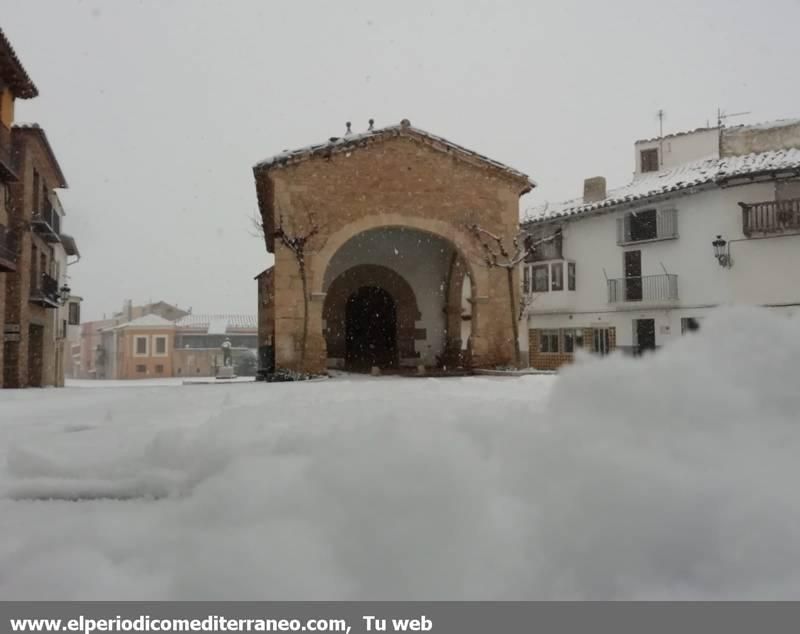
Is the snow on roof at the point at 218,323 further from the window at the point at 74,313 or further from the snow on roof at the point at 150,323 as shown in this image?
the window at the point at 74,313

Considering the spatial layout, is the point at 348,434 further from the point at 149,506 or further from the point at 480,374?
the point at 480,374

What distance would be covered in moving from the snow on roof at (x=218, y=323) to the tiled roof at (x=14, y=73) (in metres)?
27.2

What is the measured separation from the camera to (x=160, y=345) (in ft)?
128

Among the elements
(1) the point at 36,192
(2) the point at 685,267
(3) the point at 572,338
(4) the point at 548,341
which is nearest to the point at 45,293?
(1) the point at 36,192

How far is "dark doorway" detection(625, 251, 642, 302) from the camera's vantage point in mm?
18906

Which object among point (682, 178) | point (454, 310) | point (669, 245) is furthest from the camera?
point (682, 178)

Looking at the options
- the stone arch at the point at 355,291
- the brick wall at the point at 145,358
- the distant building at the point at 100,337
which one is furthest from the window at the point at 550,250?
the distant building at the point at 100,337

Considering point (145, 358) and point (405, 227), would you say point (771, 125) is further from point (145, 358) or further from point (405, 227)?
point (145, 358)

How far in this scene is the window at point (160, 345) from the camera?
127 feet

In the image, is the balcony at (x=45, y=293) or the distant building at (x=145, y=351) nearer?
the balcony at (x=45, y=293)

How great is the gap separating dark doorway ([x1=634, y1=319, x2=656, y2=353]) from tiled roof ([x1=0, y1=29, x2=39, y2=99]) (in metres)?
18.4

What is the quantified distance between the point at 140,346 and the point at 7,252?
2755 centimetres

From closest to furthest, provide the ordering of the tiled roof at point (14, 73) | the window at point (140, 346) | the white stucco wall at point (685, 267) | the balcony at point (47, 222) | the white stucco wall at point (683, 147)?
the tiled roof at point (14, 73), the balcony at point (47, 222), the white stucco wall at point (685, 267), the white stucco wall at point (683, 147), the window at point (140, 346)

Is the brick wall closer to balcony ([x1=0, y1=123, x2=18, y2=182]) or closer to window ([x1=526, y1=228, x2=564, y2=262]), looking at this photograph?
balcony ([x1=0, y1=123, x2=18, y2=182])
